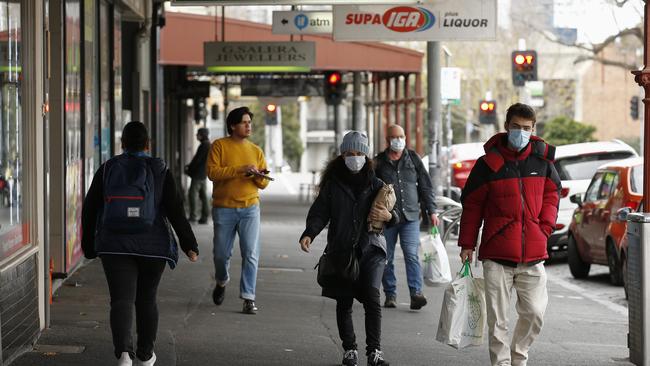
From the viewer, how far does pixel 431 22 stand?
15.9 meters

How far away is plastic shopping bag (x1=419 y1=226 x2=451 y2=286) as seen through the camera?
11.4m

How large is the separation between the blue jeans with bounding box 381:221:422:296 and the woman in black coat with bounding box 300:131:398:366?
3070 mm

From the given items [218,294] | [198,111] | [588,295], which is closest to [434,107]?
[588,295]

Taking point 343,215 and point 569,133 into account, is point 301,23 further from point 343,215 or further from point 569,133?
point 569,133

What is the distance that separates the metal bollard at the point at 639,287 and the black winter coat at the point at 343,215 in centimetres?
169

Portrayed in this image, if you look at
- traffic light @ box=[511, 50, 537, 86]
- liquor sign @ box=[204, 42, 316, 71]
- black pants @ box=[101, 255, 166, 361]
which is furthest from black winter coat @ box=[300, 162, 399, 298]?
traffic light @ box=[511, 50, 537, 86]

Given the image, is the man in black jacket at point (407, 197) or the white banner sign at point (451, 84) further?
the white banner sign at point (451, 84)

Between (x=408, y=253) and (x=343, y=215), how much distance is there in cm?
334

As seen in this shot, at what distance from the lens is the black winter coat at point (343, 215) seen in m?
8.38

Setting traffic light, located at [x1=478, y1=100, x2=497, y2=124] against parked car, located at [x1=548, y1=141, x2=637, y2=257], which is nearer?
parked car, located at [x1=548, y1=141, x2=637, y2=257]

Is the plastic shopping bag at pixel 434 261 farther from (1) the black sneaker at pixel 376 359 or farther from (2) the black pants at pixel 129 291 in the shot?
(2) the black pants at pixel 129 291

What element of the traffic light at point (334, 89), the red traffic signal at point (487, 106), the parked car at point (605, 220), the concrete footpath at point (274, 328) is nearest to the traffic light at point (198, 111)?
the traffic light at point (334, 89)

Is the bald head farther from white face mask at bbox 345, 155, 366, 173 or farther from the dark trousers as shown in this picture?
the dark trousers

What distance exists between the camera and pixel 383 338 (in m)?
9.90
